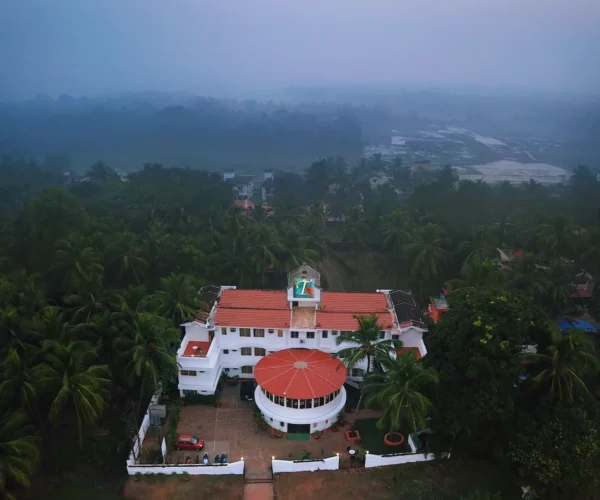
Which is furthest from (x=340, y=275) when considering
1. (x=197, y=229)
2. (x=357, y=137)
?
(x=357, y=137)

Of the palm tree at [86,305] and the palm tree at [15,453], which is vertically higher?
the palm tree at [86,305]

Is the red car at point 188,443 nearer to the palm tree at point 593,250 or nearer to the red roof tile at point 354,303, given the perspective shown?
the red roof tile at point 354,303

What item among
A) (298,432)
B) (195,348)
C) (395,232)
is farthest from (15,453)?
(395,232)

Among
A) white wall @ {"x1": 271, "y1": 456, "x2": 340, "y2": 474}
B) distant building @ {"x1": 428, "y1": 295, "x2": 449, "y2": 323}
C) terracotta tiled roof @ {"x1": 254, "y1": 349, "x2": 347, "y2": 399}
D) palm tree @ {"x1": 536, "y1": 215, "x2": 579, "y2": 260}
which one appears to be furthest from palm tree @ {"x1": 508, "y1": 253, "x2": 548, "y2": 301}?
white wall @ {"x1": 271, "y1": 456, "x2": 340, "y2": 474}

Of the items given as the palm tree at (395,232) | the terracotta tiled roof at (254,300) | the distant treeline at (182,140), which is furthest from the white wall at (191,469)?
the distant treeline at (182,140)

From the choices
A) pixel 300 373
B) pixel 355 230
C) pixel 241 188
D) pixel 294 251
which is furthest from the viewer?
pixel 241 188

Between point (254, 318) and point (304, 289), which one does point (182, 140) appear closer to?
point (304, 289)
